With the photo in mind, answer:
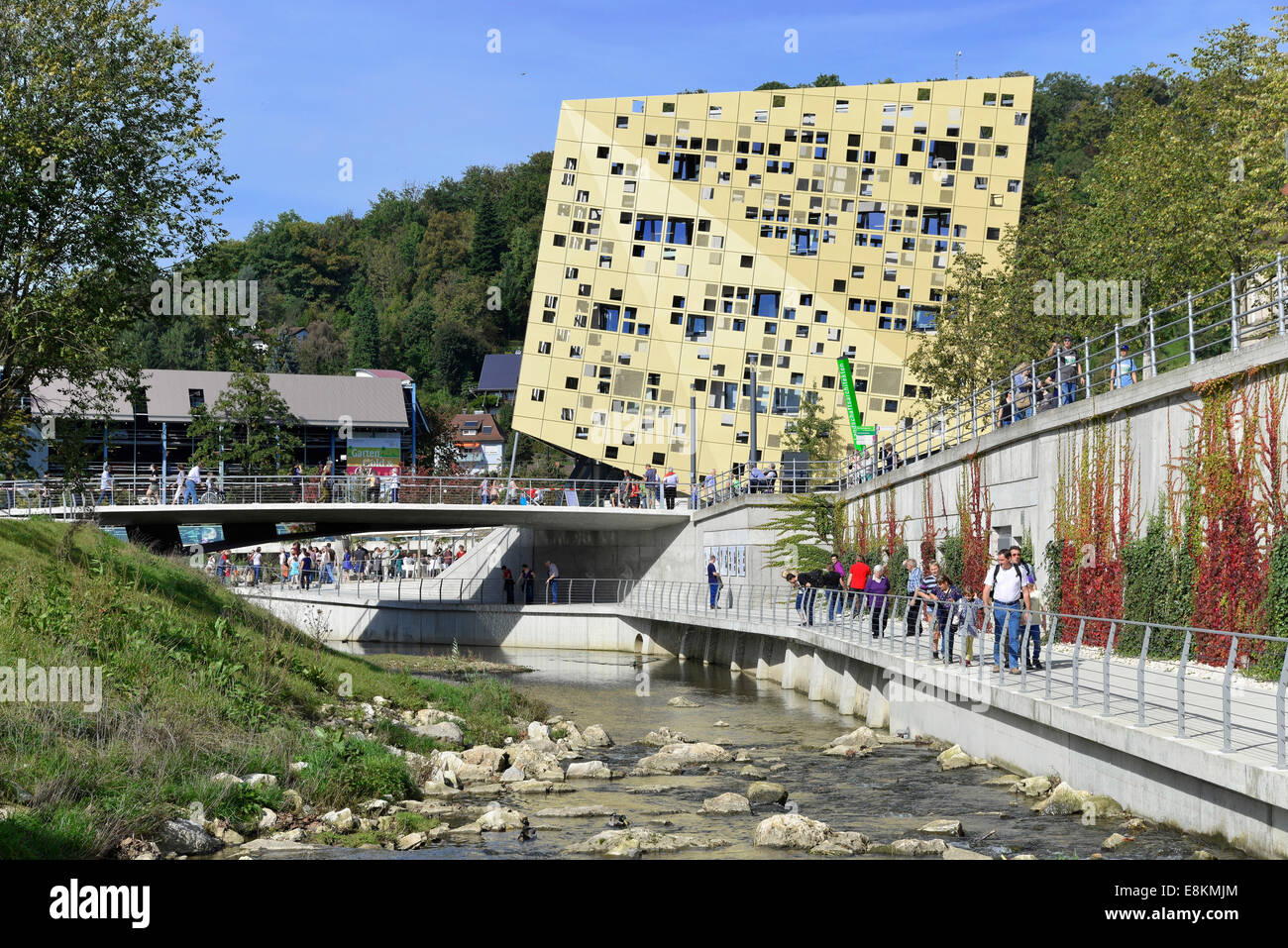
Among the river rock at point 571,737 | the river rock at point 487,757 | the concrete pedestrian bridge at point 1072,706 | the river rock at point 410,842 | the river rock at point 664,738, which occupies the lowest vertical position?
the river rock at point 664,738

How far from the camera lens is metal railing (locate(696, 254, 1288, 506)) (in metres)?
19.8

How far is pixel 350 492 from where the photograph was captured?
4941 cm

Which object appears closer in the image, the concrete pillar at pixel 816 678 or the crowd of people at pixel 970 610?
the crowd of people at pixel 970 610

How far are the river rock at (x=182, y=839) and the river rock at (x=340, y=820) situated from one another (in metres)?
1.54

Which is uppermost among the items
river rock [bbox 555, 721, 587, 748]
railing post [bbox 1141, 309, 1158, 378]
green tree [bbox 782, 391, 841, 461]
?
green tree [bbox 782, 391, 841, 461]

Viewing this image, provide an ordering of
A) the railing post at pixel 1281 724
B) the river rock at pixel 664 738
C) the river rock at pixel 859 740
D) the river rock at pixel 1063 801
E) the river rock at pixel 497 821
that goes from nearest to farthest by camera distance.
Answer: the railing post at pixel 1281 724
the river rock at pixel 497 821
the river rock at pixel 1063 801
the river rock at pixel 859 740
the river rock at pixel 664 738

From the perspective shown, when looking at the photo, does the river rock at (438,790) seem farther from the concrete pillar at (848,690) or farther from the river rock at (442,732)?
the concrete pillar at (848,690)

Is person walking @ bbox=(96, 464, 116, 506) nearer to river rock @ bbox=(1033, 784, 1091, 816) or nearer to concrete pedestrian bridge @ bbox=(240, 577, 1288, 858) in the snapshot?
concrete pedestrian bridge @ bbox=(240, 577, 1288, 858)

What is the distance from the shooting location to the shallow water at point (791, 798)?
1334 centimetres

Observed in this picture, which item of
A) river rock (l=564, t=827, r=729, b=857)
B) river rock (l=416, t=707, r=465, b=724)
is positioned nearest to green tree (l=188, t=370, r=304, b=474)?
river rock (l=416, t=707, r=465, b=724)

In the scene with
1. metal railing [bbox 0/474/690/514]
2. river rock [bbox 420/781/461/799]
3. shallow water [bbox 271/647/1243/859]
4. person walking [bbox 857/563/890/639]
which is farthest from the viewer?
metal railing [bbox 0/474/690/514]

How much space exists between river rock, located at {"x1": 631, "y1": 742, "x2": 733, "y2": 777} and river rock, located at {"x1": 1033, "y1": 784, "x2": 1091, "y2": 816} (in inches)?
240

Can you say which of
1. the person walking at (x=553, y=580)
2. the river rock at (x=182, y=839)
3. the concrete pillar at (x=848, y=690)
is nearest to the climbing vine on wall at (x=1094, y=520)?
the concrete pillar at (x=848, y=690)
